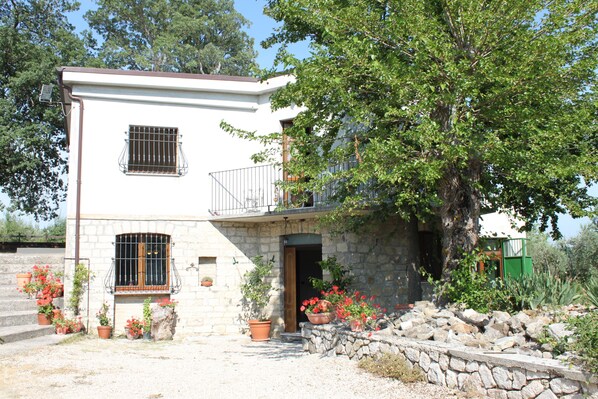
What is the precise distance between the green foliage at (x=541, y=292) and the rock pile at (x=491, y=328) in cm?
28

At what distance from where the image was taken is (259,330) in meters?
12.6

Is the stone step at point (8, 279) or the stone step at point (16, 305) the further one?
the stone step at point (8, 279)

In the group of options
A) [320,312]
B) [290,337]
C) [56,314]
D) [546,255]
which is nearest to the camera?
[320,312]

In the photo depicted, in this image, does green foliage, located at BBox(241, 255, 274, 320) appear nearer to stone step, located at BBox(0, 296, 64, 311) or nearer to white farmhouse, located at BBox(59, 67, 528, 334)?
white farmhouse, located at BBox(59, 67, 528, 334)

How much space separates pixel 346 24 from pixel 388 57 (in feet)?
2.53

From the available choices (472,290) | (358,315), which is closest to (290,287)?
(358,315)

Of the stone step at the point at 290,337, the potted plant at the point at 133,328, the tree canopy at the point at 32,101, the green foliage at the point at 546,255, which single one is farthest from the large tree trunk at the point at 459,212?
the tree canopy at the point at 32,101

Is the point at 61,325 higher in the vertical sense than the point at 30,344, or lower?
higher

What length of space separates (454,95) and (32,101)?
18254 millimetres

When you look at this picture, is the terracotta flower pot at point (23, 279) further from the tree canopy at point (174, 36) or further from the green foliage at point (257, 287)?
the tree canopy at point (174, 36)

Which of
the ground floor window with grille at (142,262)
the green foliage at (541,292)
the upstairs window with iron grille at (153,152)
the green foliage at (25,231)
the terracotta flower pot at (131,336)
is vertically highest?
the upstairs window with iron grille at (153,152)

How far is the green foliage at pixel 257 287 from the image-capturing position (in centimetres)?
1281

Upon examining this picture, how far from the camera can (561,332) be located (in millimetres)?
6363

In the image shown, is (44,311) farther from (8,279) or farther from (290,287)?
(290,287)
